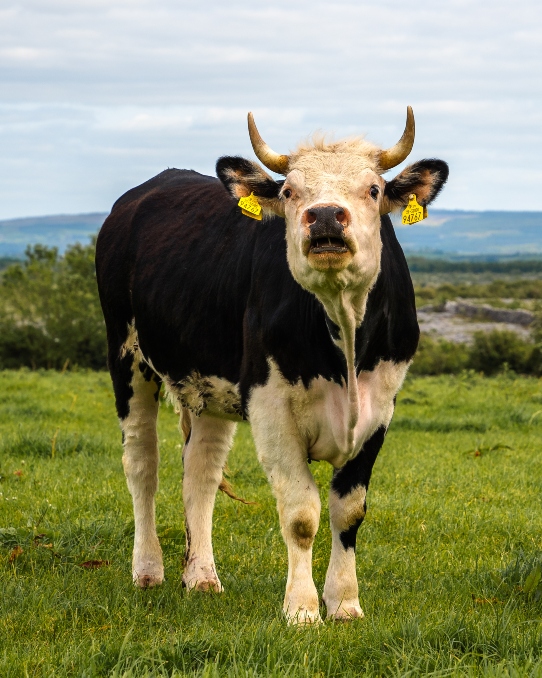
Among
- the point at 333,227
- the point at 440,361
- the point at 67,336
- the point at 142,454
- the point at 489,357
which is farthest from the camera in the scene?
the point at 440,361

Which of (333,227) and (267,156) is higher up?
(267,156)

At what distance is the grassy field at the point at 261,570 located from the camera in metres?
4.23

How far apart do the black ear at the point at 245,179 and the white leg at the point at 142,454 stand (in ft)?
6.66

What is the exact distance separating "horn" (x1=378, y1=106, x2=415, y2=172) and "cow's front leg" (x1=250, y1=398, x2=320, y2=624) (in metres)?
1.39

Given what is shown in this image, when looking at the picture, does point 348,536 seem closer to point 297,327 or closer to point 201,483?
point 297,327

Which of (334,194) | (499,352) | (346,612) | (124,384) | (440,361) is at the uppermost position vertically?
(334,194)

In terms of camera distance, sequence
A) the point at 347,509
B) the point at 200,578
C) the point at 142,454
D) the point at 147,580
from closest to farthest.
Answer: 1. the point at 347,509
2. the point at 200,578
3. the point at 147,580
4. the point at 142,454

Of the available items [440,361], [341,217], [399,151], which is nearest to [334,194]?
[341,217]

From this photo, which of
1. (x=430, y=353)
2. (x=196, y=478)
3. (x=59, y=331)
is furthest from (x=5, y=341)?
(x=196, y=478)

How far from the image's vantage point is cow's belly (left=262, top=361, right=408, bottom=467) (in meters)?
5.34

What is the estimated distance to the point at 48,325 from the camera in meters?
28.0

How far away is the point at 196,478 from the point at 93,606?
65.4 inches

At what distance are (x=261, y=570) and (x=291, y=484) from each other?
48.3 inches

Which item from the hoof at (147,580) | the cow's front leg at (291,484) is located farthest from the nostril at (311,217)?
the hoof at (147,580)
